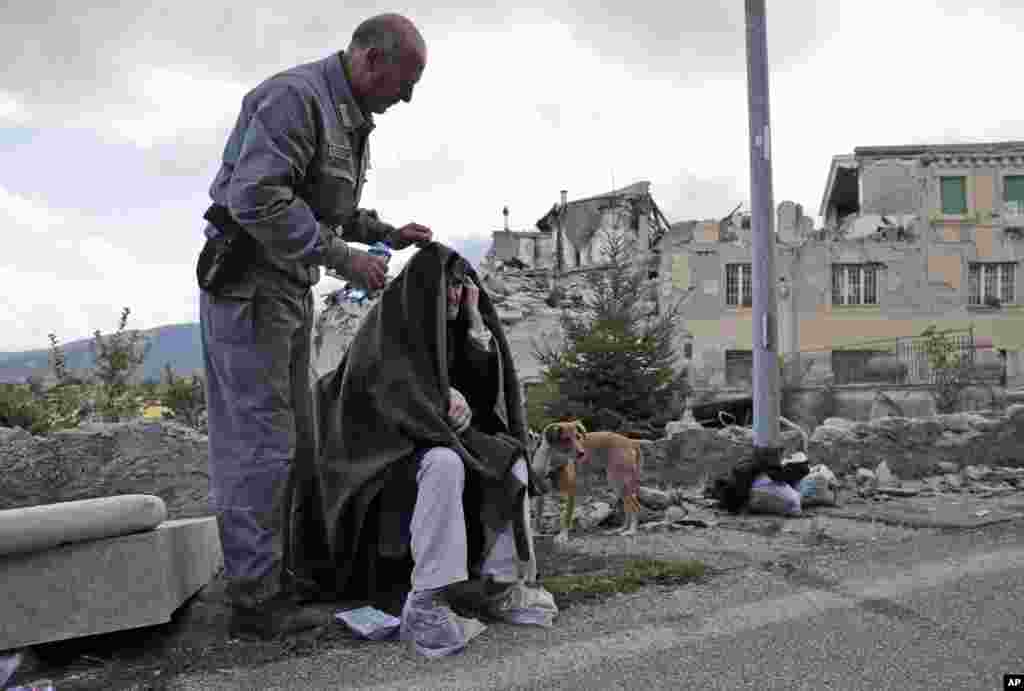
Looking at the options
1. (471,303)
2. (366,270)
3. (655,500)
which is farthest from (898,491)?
(366,270)

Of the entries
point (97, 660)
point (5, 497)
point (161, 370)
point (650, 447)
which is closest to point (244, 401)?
point (97, 660)

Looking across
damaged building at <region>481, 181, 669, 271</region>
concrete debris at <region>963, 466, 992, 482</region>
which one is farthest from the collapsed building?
A: concrete debris at <region>963, 466, 992, 482</region>

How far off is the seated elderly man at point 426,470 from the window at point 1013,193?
39.0 meters

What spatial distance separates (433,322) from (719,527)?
2.81 m

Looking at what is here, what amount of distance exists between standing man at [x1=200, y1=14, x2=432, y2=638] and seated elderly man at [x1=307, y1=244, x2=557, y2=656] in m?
0.19

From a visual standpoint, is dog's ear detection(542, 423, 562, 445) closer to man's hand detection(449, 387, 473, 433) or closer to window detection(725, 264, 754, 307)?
man's hand detection(449, 387, 473, 433)

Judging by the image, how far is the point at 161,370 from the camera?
497 inches

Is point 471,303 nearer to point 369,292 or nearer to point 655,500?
point 369,292

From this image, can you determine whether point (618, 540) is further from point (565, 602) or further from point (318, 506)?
point (318, 506)

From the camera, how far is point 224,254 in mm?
2953

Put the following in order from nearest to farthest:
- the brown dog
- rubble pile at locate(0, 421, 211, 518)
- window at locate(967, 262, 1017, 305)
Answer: the brown dog, rubble pile at locate(0, 421, 211, 518), window at locate(967, 262, 1017, 305)

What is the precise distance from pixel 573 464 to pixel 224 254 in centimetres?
267

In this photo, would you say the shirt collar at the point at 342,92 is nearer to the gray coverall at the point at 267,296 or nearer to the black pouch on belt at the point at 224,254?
the gray coverall at the point at 267,296

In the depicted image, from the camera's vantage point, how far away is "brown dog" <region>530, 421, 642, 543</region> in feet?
16.2
